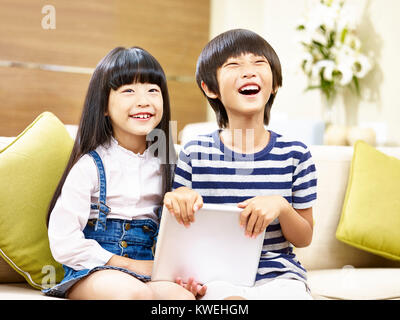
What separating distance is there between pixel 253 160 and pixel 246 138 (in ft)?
0.19

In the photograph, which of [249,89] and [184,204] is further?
[249,89]

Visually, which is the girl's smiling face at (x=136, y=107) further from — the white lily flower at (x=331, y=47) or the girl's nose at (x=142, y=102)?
the white lily flower at (x=331, y=47)

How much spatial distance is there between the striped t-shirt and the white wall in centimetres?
165

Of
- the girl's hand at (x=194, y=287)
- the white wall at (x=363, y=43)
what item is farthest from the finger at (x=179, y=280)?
the white wall at (x=363, y=43)

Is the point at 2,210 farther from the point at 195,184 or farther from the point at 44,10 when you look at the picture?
the point at 44,10

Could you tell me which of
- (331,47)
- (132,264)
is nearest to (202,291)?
(132,264)

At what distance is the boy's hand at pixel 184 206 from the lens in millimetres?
869

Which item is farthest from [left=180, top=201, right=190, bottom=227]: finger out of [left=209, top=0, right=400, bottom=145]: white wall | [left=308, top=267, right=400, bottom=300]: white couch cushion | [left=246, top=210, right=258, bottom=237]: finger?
[left=209, top=0, right=400, bottom=145]: white wall

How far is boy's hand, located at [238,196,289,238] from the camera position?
881 millimetres

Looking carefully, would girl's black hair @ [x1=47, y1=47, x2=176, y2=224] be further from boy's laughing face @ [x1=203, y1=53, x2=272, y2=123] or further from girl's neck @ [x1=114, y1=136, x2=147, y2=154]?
boy's laughing face @ [x1=203, y1=53, x2=272, y2=123]

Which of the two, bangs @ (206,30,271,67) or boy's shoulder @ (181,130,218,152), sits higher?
bangs @ (206,30,271,67)

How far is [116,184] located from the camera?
1061 mm

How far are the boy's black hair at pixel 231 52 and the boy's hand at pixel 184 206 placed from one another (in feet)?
1.00

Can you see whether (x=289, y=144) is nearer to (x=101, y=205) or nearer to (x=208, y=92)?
(x=208, y=92)
